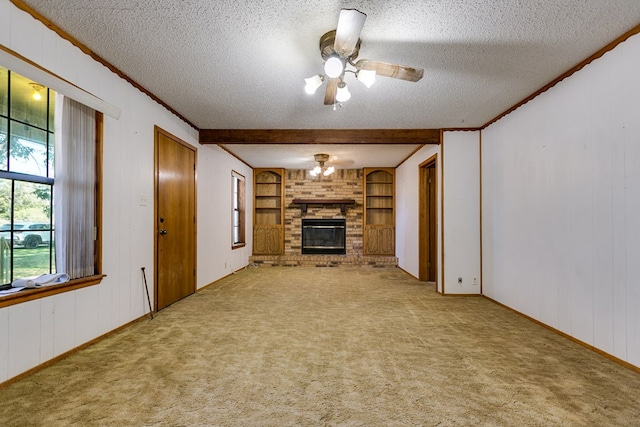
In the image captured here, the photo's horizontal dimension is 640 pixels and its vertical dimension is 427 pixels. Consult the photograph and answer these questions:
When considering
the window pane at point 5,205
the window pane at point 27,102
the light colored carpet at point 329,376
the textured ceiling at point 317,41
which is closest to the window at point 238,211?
the textured ceiling at point 317,41

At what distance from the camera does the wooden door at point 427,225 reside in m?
5.48

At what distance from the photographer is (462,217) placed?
445cm

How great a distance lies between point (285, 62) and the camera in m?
2.65

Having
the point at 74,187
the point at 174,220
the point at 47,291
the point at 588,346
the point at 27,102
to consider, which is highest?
the point at 27,102

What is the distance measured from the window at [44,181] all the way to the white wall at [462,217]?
423 cm

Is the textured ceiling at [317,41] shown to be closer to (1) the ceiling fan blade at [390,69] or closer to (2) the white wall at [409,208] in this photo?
(1) the ceiling fan blade at [390,69]

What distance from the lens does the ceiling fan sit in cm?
181

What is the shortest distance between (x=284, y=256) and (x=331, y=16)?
613 centimetres

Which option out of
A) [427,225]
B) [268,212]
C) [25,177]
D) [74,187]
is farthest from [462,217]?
[268,212]

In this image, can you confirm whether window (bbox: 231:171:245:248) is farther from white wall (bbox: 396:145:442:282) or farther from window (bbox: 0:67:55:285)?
window (bbox: 0:67:55:285)

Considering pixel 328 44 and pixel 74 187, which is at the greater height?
pixel 328 44

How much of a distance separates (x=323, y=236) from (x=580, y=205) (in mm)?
5684

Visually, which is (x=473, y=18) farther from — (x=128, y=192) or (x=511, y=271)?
(x=128, y=192)

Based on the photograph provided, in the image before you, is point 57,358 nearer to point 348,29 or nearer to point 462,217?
point 348,29
